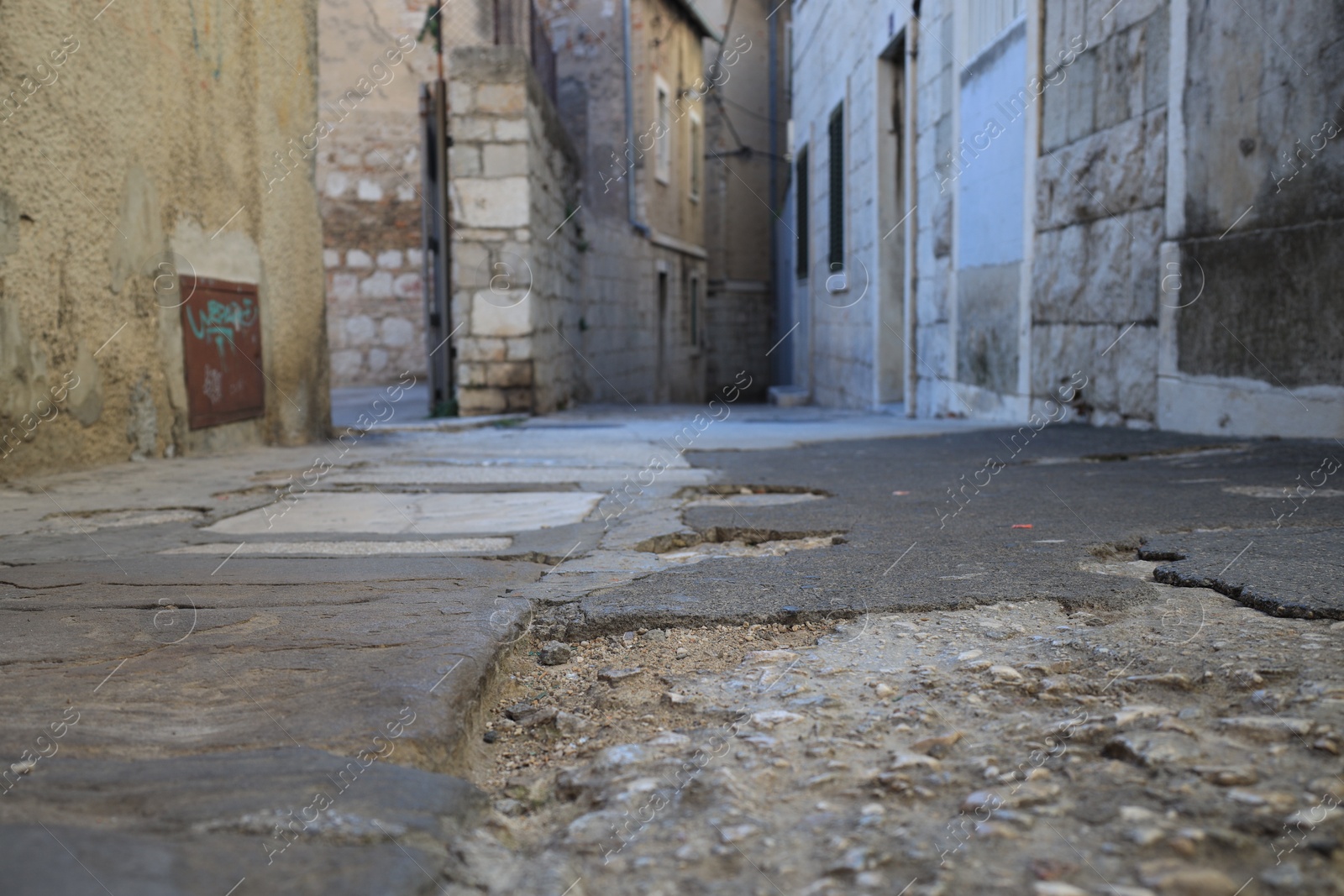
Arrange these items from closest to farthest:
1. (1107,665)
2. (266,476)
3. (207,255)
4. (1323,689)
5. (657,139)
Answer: (1323,689)
(1107,665)
(266,476)
(207,255)
(657,139)

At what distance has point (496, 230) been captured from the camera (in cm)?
804

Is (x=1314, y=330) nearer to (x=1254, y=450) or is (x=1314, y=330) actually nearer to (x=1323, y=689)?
(x=1254, y=450)

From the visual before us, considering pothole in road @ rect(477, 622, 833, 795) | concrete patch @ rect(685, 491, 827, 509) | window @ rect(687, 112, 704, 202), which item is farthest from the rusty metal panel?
window @ rect(687, 112, 704, 202)

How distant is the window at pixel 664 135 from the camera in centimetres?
1502

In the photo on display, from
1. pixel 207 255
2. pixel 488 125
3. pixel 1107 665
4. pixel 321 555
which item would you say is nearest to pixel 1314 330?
pixel 1107 665

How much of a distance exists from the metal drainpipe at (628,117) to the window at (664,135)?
3.11ft

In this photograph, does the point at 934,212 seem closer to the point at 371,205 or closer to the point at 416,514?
the point at 416,514

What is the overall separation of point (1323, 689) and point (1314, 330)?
3.11 meters

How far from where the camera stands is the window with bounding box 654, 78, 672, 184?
15.0m

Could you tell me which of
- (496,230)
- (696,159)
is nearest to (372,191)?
(496,230)

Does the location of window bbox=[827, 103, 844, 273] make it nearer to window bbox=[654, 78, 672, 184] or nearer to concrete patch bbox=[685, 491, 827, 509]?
window bbox=[654, 78, 672, 184]

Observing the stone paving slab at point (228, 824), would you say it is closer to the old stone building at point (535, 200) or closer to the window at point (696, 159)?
the old stone building at point (535, 200)

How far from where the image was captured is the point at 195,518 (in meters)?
3.25

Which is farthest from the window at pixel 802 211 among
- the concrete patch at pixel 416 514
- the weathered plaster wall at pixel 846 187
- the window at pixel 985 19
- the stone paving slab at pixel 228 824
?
the stone paving slab at pixel 228 824
